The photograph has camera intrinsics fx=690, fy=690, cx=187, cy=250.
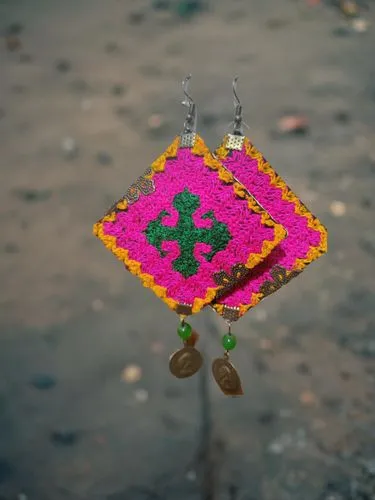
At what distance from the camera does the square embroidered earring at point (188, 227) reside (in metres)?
0.90

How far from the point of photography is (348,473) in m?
2.18

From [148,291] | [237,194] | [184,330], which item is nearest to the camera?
[237,194]

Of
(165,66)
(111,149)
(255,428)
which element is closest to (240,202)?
(255,428)

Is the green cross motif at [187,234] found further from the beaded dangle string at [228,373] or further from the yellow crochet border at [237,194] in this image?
the beaded dangle string at [228,373]

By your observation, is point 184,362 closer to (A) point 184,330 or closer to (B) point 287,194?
(A) point 184,330

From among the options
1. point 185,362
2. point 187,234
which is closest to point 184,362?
point 185,362

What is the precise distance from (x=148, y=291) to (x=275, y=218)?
1.53 meters

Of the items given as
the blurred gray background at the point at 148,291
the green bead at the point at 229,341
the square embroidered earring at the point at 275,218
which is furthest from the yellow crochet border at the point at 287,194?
the blurred gray background at the point at 148,291

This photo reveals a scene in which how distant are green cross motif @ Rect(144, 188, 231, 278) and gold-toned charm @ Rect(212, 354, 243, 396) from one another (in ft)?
0.55

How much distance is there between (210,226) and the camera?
93cm

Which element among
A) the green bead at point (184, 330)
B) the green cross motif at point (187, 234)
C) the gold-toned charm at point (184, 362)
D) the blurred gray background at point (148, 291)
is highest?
the green cross motif at point (187, 234)

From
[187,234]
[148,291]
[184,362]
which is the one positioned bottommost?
[148,291]

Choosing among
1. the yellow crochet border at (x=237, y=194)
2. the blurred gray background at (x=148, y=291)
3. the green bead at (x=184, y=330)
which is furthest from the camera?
the blurred gray background at (x=148, y=291)

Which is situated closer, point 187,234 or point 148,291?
point 187,234
